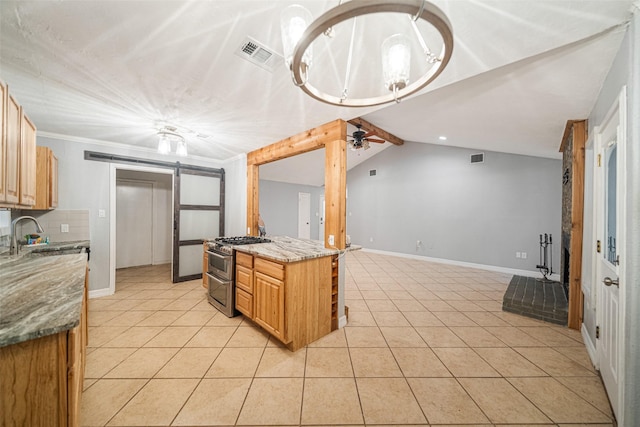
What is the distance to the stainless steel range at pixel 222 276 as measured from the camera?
8.47ft

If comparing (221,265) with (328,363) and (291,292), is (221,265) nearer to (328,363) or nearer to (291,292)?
(291,292)

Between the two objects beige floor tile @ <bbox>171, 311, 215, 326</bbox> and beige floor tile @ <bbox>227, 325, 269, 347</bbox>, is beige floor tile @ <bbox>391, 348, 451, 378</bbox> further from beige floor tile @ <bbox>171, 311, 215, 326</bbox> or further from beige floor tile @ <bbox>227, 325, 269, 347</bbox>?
beige floor tile @ <bbox>171, 311, 215, 326</bbox>

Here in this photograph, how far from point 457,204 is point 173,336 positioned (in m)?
5.68

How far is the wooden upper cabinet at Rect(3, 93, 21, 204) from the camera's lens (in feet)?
4.68

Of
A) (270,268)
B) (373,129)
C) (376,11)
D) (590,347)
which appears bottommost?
(590,347)

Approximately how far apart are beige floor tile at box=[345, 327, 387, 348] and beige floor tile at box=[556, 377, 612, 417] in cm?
131

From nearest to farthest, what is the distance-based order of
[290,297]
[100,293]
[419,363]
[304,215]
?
[419,363] → [290,297] → [100,293] → [304,215]

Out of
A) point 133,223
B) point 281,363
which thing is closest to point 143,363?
point 281,363

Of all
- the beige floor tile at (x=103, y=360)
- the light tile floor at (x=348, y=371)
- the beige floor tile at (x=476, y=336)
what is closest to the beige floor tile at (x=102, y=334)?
the light tile floor at (x=348, y=371)

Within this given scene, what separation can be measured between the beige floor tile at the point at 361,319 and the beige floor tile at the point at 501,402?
0.99 metres

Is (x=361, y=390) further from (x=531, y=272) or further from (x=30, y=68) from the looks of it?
(x=531, y=272)

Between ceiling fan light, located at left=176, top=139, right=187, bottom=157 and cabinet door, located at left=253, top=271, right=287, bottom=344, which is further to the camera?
ceiling fan light, located at left=176, top=139, right=187, bottom=157

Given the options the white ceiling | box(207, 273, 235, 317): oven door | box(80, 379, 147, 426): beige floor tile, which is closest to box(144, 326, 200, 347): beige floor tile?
box(207, 273, 235, 317): oven door

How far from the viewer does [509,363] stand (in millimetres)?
1865
